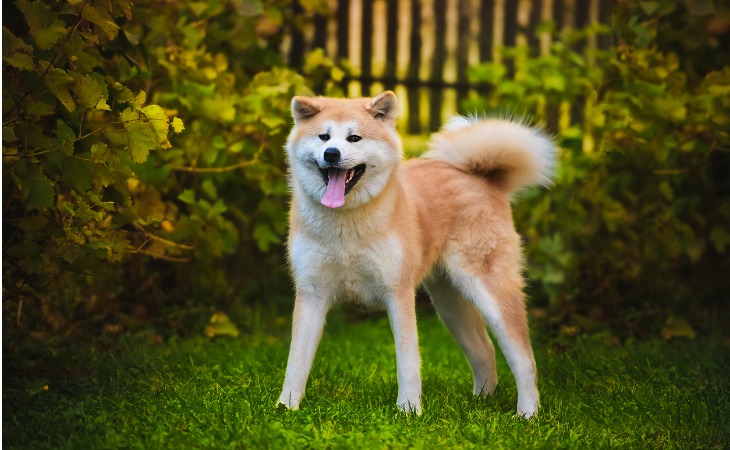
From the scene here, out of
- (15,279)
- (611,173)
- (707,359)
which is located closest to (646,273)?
(611,173)

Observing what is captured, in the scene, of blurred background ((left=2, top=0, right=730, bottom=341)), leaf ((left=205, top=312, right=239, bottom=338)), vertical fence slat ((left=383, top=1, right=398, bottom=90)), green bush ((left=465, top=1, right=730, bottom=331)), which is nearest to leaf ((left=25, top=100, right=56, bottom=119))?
blurred background ((left=2, top=0, right=730, bottom=341))

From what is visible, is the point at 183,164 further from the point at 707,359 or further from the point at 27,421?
the point at 707,359

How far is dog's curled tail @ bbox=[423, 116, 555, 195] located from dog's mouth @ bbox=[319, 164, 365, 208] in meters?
0.81

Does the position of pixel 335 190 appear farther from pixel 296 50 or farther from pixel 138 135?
pixel 296 50

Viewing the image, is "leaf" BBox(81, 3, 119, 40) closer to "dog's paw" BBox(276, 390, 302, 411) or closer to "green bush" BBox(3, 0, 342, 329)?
"green bush" BBox(3, 0, 342, 329)

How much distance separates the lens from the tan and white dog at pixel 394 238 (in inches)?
154

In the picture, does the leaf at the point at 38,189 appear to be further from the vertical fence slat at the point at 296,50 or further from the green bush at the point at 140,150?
the vertical fence slat at the point at 296,50

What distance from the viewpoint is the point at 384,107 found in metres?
4.08

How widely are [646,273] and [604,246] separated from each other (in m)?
0.35

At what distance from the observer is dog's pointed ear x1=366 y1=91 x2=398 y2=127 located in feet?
13.2

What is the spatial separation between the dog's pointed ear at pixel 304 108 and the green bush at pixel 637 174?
1623 millimetres

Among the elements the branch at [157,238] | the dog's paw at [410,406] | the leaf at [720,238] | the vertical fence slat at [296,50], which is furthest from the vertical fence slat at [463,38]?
the dog's paw at [410,406]

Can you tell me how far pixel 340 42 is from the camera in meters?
7.43

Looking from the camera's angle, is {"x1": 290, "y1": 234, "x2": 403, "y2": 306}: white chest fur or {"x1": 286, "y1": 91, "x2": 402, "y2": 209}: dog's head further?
{"x1": 290, "y1": 234, "x2": 403, "y2": 306}: white chest fur
